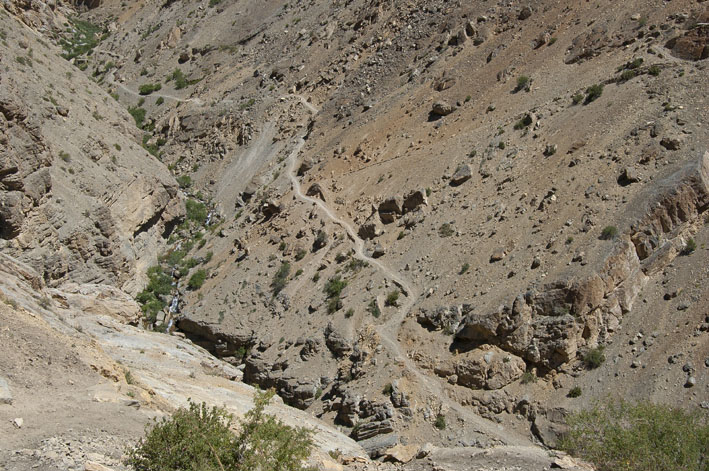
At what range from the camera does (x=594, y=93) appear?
37.1m

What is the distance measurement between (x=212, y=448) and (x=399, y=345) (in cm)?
1793

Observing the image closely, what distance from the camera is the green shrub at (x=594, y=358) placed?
26406 mm

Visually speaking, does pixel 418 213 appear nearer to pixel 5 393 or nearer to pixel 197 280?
pixel 197 280

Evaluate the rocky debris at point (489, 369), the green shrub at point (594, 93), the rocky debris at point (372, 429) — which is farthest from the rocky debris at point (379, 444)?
the green shrub at point (594, 93)

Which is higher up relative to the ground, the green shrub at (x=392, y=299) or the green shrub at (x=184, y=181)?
the green shrub at (x=184, y=181)

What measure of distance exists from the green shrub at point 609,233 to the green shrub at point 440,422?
1095 centimetres

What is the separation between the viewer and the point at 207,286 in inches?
1619

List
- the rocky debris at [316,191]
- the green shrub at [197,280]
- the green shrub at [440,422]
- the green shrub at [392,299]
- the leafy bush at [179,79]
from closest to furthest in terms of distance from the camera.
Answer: the green shrub at [440,422] → the green shrub at [392,299] → the green shrub at [197,280] → the rocky debris at [316,191] → the leafy bush at [179,79]

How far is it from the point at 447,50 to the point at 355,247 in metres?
20.8

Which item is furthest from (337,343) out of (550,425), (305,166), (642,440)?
(305,166)

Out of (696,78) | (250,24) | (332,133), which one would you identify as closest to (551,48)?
(696,78)

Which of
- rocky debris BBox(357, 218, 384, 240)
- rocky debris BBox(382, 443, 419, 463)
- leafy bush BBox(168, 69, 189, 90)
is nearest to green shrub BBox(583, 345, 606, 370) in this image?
rocky debris BBox(382, 443, 419, 463)

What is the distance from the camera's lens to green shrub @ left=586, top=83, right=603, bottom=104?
37.1m

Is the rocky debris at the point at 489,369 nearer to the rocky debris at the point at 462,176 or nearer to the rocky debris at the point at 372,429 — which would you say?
the rocky debris at the point at 372,429
